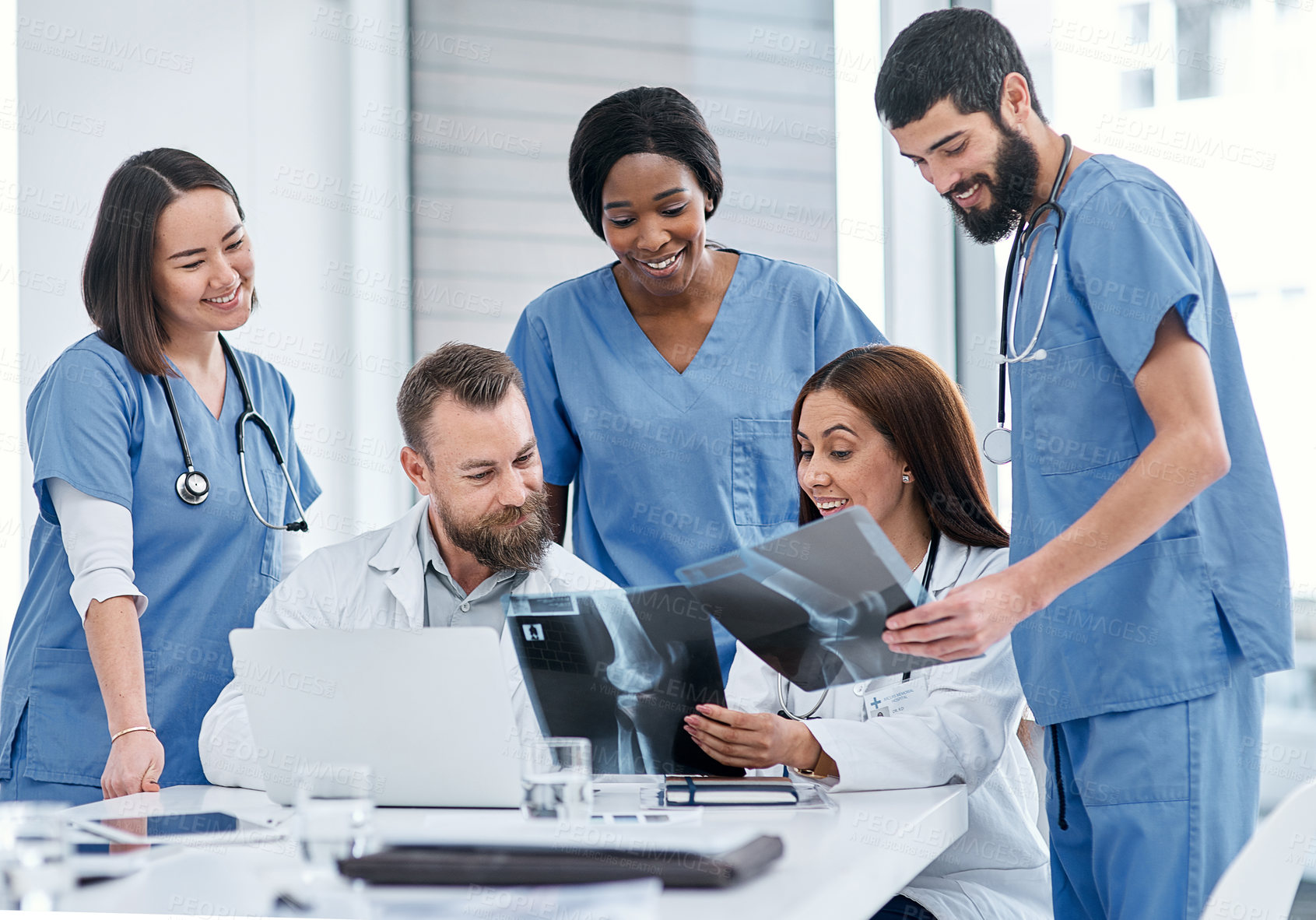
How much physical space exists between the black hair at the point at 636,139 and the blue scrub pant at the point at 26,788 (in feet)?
4.07

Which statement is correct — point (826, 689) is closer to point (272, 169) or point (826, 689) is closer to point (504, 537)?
point (504, 537)

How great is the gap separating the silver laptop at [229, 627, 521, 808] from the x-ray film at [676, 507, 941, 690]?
25 cm

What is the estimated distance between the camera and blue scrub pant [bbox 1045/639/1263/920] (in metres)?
1.25

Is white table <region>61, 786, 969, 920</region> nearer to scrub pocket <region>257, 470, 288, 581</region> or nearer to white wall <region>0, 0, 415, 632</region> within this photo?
scrub pocket <region>257, 470, 288, 581</region>

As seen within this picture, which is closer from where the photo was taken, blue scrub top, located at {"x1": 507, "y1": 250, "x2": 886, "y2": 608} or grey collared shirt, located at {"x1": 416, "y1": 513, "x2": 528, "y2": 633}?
grey collared shirt, located at {"x1": 416, "y1": 513, "x2": 528, "y2": 633}

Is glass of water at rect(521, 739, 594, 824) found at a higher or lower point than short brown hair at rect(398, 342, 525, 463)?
lower

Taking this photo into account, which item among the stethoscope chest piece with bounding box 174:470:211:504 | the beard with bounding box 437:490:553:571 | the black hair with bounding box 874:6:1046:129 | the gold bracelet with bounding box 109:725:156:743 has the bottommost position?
the gold bracelet with bounding box 109:725:156:743

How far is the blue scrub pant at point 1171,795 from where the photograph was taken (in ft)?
→ 4.09

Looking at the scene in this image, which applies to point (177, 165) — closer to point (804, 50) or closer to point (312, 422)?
point (312, 422)

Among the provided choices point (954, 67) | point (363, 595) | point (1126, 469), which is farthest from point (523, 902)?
point (954, 67)

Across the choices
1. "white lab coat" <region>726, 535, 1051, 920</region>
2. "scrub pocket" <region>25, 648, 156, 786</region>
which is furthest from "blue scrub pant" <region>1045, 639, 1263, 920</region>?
"scrub pocket" <region>25, 648, 156, 786</region>

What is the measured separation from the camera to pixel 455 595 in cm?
184

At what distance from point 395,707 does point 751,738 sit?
0.45 m

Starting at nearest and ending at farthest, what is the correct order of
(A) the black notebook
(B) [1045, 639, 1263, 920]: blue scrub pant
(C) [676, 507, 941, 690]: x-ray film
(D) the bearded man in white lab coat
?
(A) the black notebook, (C) [676, 507, 941, 690]: x-ray film, (B) [1045, 639, 1263, 920]: blue scrub pant, (D) the bearded man in white lab coat
